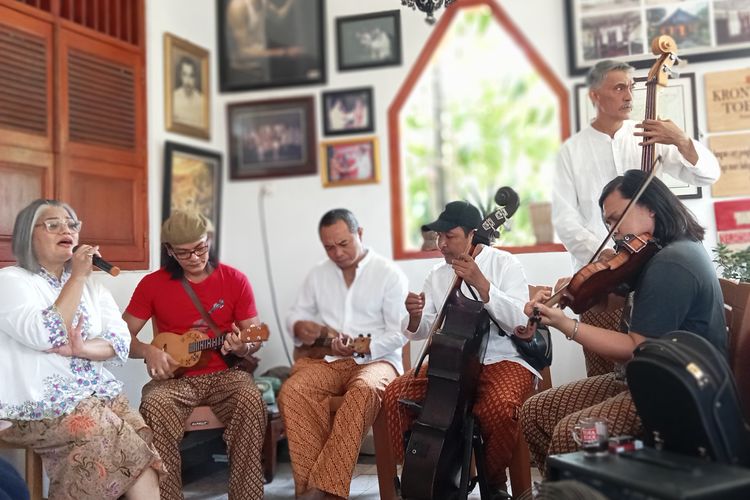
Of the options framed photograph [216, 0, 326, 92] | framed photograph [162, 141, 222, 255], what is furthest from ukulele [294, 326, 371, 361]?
framed photograph [216, 0, 326, 92]

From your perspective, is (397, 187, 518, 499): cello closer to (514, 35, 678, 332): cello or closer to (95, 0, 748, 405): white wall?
(514, 35, 678, 332): cello

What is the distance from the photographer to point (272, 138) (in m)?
4.66

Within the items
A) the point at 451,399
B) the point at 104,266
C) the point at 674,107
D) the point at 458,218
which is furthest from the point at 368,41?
the point at 451,399

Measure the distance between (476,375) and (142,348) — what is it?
4.92 feet

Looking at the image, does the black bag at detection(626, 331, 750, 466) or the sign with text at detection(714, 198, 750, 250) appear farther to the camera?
the sign with text at detection(714, 198, 750, 250)

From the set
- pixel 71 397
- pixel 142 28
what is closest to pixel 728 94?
pixel 142 28

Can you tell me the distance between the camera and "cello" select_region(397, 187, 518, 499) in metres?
2.59

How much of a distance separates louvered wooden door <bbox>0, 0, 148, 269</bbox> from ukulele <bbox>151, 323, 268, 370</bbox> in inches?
25.2

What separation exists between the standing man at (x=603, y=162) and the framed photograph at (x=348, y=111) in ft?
4.75

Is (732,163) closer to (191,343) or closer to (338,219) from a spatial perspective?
(338,219)

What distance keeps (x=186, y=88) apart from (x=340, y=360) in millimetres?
1956

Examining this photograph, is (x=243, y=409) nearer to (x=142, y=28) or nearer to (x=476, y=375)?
(x=476, y=375)

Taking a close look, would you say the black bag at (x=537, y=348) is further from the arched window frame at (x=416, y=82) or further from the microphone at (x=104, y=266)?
the microphone at (x=104, y=266)

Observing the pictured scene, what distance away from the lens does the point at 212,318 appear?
3.46 meters
